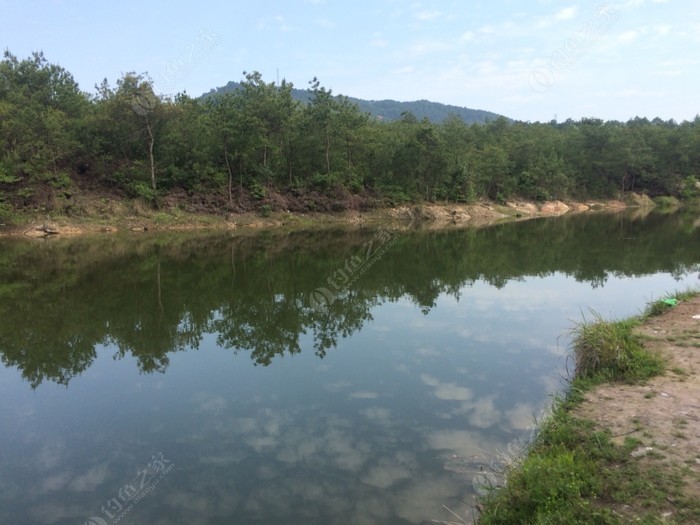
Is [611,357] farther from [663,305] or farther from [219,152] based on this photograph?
[219,152]

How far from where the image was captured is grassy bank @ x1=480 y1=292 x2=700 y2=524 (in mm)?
4133

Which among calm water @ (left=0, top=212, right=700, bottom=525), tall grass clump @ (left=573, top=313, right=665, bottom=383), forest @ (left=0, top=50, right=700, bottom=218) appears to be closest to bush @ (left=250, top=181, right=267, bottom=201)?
forest @ (left=0, top=50, right=700, bottom=218)

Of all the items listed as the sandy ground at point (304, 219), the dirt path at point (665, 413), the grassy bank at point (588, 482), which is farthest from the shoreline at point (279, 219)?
the grassy bank at point (588, 482)

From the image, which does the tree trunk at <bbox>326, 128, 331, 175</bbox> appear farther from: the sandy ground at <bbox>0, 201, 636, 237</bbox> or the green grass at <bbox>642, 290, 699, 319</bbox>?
the green grass at <bbox>642, 290, 699, 319</bbox>

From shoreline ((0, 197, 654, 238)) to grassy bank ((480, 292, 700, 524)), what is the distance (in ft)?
99.2

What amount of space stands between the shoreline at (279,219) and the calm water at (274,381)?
36.9ft

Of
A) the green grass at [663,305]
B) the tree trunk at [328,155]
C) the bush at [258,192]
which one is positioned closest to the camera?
the green grass at [663,305]

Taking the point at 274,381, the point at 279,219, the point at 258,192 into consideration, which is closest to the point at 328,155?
the point at 258,192

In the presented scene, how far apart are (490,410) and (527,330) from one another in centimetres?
456

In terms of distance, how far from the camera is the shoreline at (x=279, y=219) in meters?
29.5

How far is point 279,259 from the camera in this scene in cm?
2166

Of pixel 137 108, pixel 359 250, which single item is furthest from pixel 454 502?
pixel 137 108

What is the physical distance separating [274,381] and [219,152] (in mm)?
33817

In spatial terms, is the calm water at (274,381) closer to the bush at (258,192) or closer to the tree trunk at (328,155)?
the bush at (258,192)
